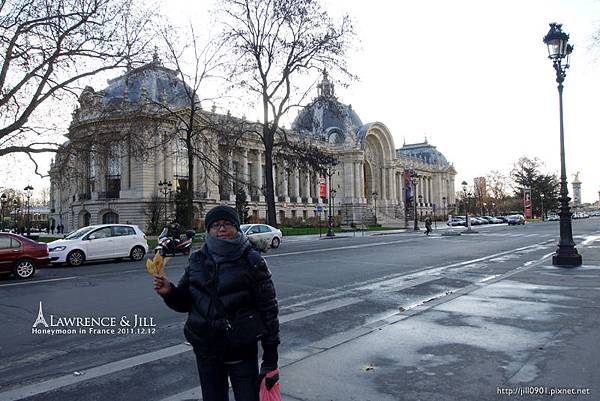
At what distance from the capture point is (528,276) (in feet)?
41.1

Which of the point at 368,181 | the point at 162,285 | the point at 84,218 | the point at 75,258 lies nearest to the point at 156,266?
the point at 162,285

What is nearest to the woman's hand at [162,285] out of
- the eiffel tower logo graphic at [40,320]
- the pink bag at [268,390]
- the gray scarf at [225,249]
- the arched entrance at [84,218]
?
the gray scarf at [225,249]

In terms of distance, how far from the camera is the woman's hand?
3.13 meters

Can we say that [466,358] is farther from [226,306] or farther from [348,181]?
[348,181]

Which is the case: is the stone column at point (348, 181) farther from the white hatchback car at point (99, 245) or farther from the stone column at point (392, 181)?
the white hatchback car at point (99, 245)

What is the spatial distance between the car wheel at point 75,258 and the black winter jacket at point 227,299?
1729 cm

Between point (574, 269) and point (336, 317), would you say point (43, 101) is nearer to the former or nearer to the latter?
point (336, 317)

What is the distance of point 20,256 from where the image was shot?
14.6 m

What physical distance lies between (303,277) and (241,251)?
10663 millimetres

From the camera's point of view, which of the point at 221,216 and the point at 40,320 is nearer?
the point at 221,216

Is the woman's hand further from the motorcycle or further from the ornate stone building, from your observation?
the ornate stone building

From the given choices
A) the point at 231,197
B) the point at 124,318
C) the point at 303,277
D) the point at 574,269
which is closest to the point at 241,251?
the point at 124,318

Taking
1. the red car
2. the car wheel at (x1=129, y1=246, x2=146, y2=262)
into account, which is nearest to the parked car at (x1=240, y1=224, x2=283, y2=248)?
the car wheel at (x1=129, y1=246, x2=146, y2=262)

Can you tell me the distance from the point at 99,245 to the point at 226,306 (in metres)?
18.2
